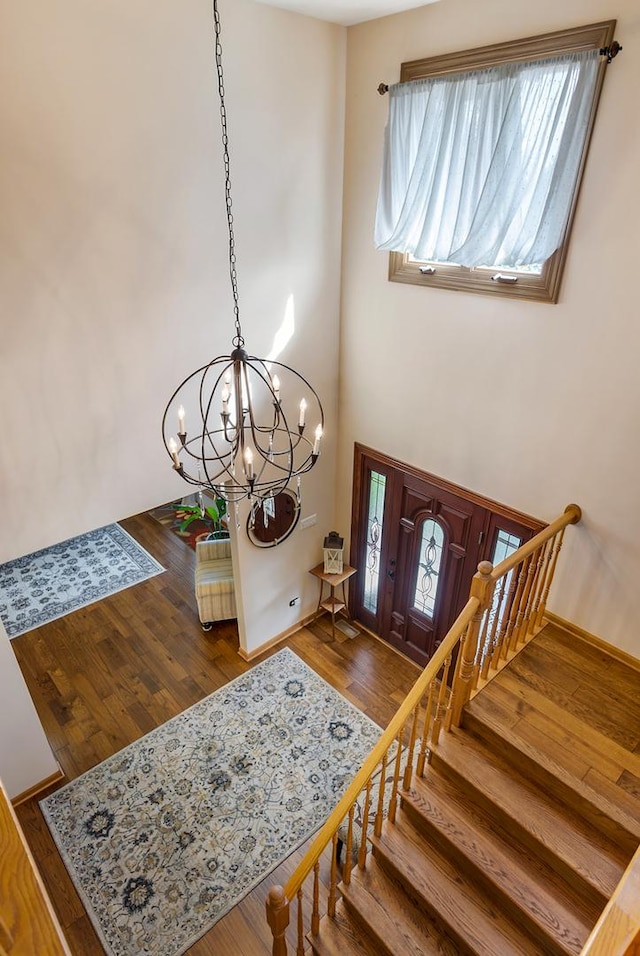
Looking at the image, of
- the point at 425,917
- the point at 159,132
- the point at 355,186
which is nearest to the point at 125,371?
the point at 159,132

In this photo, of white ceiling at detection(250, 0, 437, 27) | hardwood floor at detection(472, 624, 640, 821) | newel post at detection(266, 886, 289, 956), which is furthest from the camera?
white ceiling at detection(250, 0, 437, 27)

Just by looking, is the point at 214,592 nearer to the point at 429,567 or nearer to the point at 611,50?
the point at 429,567

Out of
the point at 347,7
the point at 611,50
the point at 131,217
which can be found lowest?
the point at 131,217

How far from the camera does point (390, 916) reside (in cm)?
286

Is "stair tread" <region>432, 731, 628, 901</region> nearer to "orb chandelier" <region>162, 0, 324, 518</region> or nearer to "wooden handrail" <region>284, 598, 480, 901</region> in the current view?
"wooden handrail" <region>284, 598, 480, 901</region>

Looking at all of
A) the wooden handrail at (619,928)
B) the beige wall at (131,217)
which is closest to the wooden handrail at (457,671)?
the wooden handrail at (619,928)

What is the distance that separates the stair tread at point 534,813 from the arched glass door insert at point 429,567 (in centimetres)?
184

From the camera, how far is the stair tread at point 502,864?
258 centimetres

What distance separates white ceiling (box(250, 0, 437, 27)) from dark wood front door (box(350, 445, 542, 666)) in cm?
325

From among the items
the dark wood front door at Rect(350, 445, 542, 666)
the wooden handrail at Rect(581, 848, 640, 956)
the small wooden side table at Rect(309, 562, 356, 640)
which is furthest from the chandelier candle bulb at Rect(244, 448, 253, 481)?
the small wooden side table at Rect(309, 562, 356, 640)

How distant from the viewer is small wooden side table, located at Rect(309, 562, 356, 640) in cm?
575

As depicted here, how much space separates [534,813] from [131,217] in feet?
13.7

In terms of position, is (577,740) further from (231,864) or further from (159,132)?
(159,132)

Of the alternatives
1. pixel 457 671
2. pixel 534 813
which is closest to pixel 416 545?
pixel 457 671
